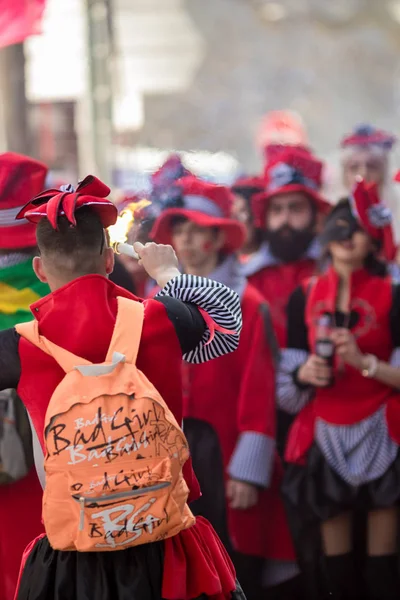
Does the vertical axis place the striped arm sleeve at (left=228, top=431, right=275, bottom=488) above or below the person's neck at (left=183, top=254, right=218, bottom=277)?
below

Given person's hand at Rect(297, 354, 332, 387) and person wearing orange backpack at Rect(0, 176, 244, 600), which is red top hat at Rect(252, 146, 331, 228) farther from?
person wearing orange backpack at Rect(0, 176, 244, 600)

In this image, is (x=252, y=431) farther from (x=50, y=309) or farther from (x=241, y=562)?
(x=50, y=309)

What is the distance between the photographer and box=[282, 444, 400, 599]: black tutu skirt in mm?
4570

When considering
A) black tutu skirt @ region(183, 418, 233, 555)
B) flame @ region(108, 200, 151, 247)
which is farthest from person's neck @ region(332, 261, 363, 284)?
flame @ region(108, 200, 151, 247)

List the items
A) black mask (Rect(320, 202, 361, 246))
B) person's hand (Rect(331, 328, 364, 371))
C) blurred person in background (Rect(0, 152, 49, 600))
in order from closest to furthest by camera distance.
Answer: blurred person in background (Rect(0, 152, 49, 600)) < person's hand (Rect(331, 328, 364, 371)) < black mask (Rect(320, 202, 361, 246))

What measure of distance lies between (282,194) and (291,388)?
1.57 m

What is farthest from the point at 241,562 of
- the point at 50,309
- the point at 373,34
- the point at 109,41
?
the point at 373,34

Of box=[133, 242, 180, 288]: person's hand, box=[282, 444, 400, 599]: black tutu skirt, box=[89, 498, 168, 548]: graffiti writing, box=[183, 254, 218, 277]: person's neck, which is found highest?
box=[133, 242, 180, 288]: person's hand

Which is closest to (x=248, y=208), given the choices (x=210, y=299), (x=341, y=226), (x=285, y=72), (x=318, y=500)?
(x=341, y=226)

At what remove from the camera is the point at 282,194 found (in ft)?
19.5

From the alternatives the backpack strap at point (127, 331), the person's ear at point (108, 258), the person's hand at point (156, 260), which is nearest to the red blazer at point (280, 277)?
the person's hand at point (156, 260)

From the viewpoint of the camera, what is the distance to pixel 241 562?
184 inches

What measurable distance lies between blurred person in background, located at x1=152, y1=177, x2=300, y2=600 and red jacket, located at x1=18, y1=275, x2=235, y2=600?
1704mm

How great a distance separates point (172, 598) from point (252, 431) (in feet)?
6.64
